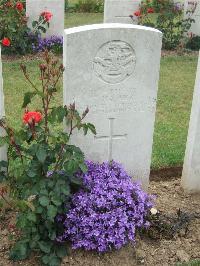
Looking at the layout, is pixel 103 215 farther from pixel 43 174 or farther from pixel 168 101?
pixel 168 101

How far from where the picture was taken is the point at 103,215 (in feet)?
12.2

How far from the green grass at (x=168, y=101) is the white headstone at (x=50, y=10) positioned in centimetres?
118

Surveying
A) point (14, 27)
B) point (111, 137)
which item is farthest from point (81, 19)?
point (111, 137)

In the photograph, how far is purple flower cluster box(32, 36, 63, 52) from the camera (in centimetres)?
965

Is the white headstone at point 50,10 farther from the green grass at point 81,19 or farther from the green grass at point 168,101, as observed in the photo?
the green grass at point 81,19

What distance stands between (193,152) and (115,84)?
1133 mm

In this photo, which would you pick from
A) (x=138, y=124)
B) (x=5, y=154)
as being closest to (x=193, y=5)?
(x=138, y=124)

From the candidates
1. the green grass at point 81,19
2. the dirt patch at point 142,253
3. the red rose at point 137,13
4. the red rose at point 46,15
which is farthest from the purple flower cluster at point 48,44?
the dirt patch at point 142,253

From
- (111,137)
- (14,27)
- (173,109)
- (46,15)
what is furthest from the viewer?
(46,15)

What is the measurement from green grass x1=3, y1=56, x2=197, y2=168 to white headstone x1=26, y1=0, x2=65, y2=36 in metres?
1.18

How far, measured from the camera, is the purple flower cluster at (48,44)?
9.65 meters

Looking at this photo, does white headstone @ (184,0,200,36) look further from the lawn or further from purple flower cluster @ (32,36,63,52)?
purple flower cluster @ (32,36,63,52)

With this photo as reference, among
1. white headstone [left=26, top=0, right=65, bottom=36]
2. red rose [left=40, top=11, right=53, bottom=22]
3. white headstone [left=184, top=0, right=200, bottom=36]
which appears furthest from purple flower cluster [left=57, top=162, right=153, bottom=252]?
white headstone [left=184, top=0, right=200, bottom=36]

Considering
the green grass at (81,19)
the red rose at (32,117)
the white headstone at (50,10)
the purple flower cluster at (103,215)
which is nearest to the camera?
the red rose at (32,117)
